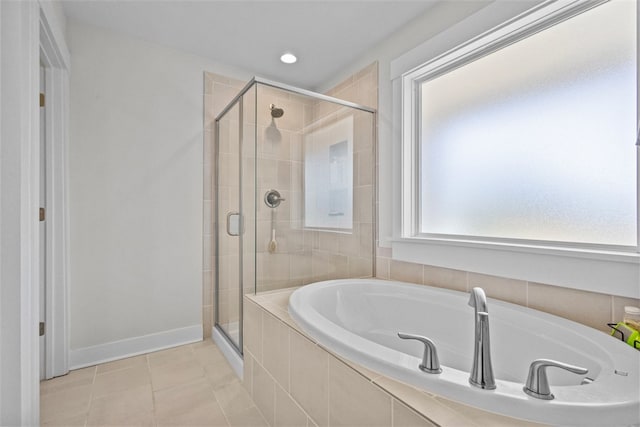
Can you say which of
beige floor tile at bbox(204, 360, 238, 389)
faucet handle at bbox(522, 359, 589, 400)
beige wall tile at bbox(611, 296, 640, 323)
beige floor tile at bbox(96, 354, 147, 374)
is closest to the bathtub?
faucet handle at bbox(522, 359, 589, 400)

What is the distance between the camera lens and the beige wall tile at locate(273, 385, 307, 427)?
1.15 meters

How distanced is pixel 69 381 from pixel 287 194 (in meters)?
1.71

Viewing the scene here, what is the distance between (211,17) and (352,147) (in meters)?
1.25

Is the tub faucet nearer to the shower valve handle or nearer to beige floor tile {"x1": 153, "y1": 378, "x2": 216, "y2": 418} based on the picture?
the shower valve handle

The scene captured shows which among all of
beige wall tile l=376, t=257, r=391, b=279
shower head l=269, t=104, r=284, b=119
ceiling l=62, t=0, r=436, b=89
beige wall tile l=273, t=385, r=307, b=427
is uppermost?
ceiling l=62, t=0, r=436, b=89

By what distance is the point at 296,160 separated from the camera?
1.94 meters

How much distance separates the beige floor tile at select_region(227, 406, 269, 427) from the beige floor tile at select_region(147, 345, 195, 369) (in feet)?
2.38

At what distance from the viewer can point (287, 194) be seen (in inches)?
74.8

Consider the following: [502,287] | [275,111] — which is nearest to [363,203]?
[275,111]

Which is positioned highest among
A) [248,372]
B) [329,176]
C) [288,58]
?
[288,58]

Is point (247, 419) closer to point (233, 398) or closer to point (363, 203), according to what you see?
point (233, 398)

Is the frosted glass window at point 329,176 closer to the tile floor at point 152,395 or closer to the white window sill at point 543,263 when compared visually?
the white window sill at point 543,263

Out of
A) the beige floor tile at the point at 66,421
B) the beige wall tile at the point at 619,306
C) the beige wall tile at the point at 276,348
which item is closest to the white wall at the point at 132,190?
the beige floor tile at the point at 66,421

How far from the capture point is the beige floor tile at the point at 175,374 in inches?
69.8
